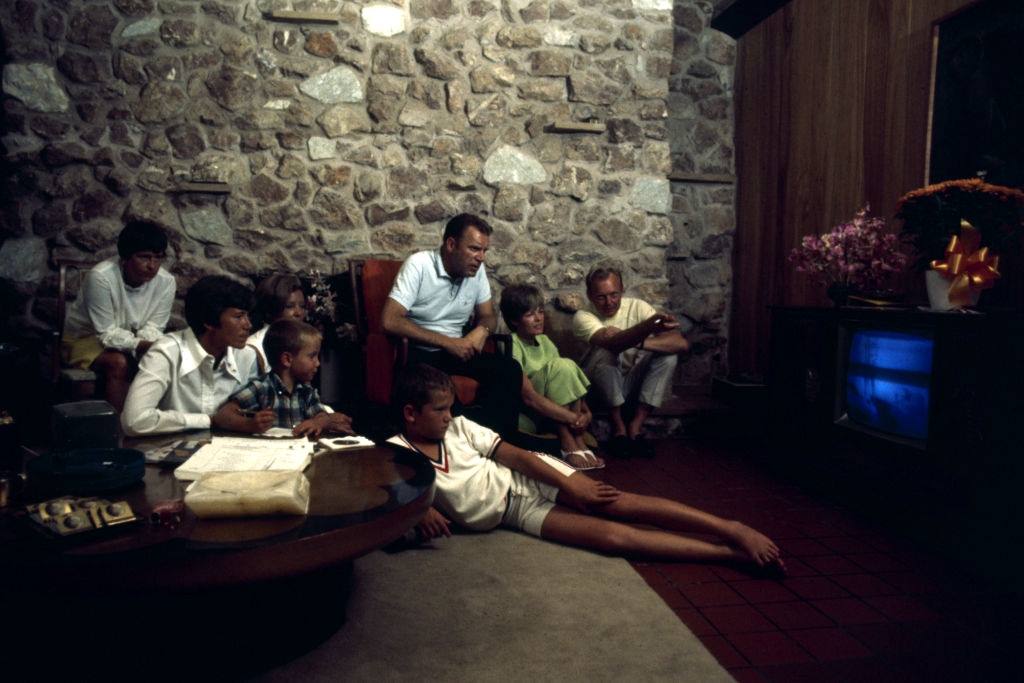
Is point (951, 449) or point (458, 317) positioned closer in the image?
point (951, 449)

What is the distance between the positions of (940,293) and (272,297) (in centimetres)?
296

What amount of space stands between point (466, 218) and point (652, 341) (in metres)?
1.18

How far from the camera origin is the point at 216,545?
1234mm

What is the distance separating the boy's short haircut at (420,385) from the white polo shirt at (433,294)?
4.51ft

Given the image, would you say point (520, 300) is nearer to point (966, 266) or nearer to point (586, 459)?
point (586, 459)

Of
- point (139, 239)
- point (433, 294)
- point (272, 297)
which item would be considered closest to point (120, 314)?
point (139, 239)

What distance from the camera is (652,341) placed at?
3879 millimetres

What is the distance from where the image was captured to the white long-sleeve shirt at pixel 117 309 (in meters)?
3.32

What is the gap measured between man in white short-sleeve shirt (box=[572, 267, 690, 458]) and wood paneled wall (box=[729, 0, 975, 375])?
1097 mm

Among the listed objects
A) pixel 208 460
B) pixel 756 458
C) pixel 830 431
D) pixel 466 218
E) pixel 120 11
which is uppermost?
pixel 120 11

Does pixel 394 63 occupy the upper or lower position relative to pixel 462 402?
upper

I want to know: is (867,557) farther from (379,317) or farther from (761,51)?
(761,51)

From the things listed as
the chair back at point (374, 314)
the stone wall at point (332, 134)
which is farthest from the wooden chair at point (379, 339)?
the stone wall at point (332, 134)

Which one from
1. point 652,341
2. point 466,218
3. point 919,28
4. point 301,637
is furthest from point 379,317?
point 919,28
